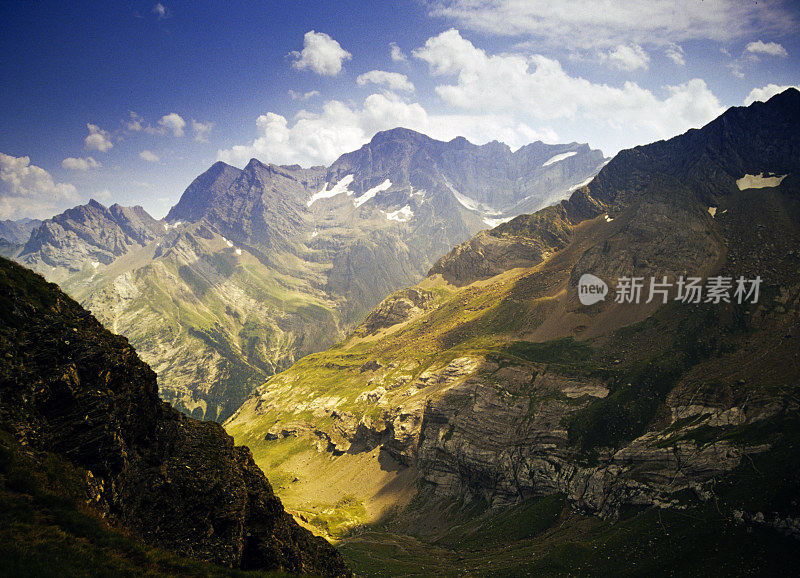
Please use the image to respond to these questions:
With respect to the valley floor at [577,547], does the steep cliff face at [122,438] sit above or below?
above

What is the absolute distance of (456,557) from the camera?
117m

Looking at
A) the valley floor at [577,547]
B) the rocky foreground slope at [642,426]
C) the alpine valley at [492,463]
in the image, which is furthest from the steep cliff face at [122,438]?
the rocky foreground slope at [642,426]

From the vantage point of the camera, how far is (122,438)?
1102 inches

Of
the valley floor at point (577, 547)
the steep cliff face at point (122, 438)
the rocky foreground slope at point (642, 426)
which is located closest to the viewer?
the steep cliff face at point (122, 438)

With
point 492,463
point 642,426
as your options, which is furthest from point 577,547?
point 492,463

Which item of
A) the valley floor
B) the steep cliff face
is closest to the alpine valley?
the steep cliff face

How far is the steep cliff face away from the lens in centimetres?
2394

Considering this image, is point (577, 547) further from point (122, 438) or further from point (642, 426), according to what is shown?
point (122, 438)

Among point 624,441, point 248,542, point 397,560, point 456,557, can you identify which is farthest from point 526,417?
point 248,542

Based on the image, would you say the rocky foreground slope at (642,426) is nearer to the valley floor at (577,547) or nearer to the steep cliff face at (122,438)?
the valley floor at (577,547)

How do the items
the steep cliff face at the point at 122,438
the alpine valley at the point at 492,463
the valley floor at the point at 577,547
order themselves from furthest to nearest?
the valley floor at the point at 577,547
the steep cliff face at the point at 122,438
the alpine valley at the point at 492,463

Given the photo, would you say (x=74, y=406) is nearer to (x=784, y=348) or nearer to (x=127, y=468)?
(x=127, y=468)

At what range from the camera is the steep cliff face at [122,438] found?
23.9 m

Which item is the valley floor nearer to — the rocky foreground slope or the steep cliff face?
the rocky foreground slope
